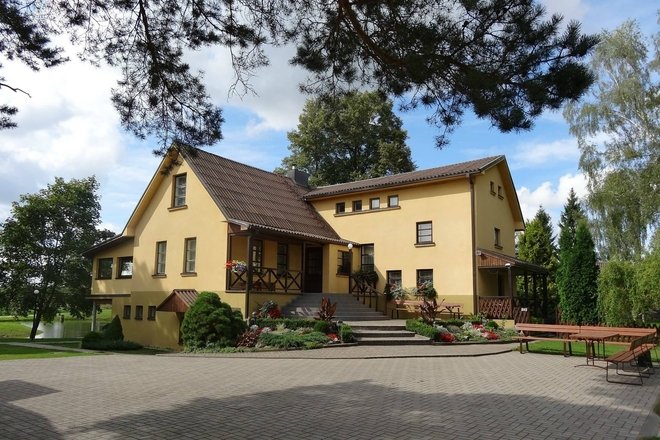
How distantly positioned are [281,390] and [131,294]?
16.6 metres

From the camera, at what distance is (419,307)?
20578 millimetres

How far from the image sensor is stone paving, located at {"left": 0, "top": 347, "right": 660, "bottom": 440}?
561cm

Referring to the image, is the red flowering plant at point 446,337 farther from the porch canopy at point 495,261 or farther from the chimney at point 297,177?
the chimney at point 297,177

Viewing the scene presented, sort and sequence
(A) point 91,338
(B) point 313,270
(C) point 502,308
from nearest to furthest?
(A) point 91,338
(C) point 502,308
(B) point 313,270

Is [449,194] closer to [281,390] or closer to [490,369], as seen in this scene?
[490,369]

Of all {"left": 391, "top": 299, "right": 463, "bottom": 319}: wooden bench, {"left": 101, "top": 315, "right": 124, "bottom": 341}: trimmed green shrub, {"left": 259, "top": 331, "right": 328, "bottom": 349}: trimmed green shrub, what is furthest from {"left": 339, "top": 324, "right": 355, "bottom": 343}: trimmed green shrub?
{"left": 101, "top": 315, "right": 124, "bottom": 341}: trimmed green shrub

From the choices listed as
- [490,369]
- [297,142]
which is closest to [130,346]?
[490,369]

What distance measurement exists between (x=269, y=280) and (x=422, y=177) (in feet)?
27.3

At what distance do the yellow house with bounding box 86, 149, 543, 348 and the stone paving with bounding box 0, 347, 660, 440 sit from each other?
797 cm

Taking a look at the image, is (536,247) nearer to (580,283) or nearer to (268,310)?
(580,283)

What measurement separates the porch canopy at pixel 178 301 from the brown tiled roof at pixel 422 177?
30.9 feet

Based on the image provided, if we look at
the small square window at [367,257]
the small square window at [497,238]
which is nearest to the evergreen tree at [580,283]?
the small square window at [497,238]

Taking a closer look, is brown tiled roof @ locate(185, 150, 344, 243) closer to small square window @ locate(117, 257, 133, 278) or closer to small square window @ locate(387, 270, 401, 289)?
small square window @ locate(387, 270, 401, 289)

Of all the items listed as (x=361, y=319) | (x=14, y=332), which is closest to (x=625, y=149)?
(x=361, y=319)
